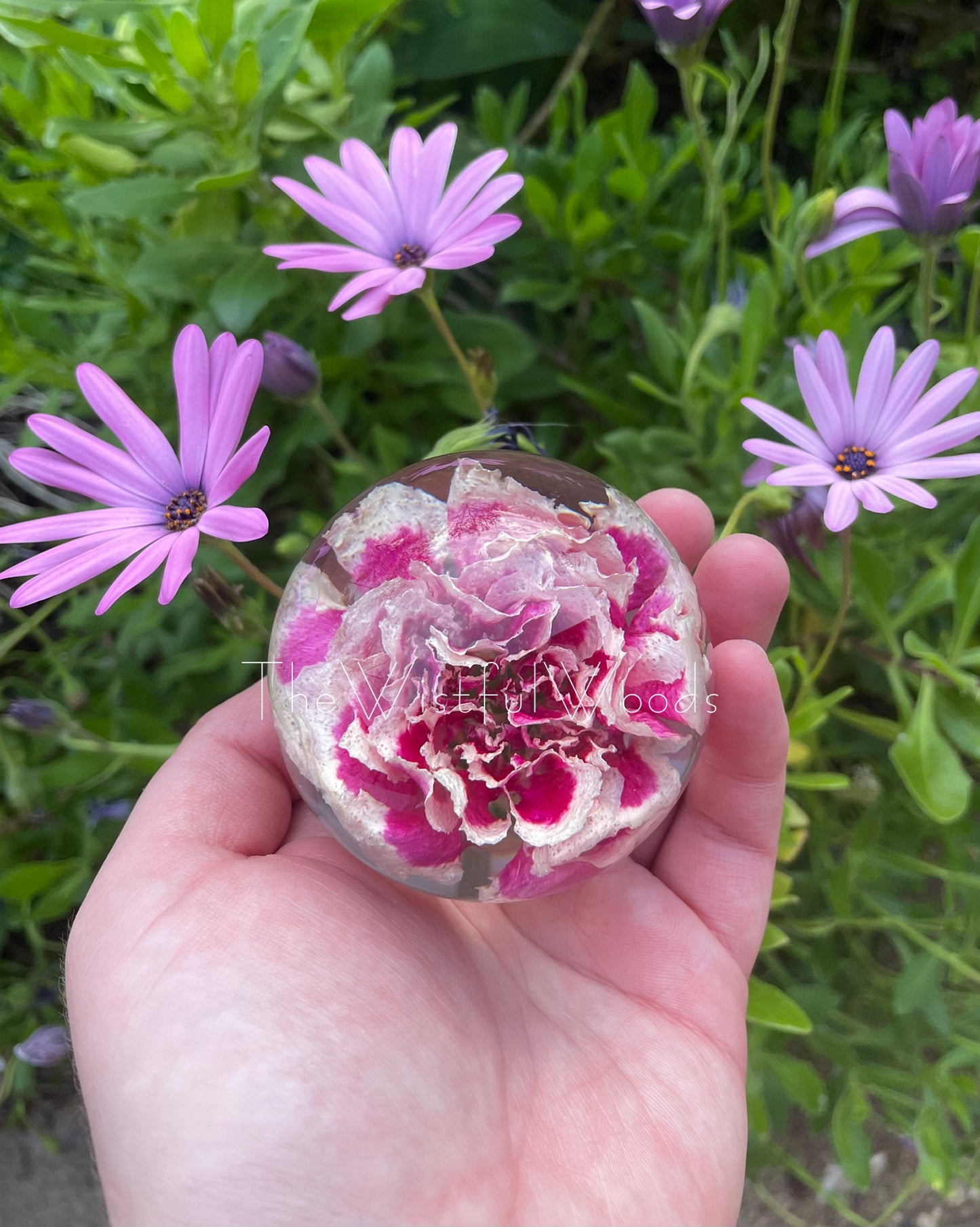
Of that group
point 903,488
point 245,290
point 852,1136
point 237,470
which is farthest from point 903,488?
point 852,1136

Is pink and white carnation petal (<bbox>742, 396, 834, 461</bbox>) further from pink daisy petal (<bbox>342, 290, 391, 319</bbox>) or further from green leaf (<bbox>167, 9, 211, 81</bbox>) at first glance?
green leaf (<bbox>167, 9, 211, 81</bbox>)

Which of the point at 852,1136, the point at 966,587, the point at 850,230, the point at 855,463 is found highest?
the point at 850,230

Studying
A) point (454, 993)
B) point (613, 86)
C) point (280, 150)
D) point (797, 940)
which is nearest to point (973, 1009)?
point (797, 940)

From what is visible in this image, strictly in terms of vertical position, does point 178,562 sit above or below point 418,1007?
above

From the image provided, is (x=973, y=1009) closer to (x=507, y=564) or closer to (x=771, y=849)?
(x=771, y=849)

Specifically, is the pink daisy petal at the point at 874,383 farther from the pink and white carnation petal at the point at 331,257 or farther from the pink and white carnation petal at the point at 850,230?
the pink and white carnation petal at the point at 331,257

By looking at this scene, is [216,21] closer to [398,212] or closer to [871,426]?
[398,212]

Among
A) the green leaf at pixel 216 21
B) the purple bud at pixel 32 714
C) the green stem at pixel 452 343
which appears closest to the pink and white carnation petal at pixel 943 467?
the green stem at pixel 452 343

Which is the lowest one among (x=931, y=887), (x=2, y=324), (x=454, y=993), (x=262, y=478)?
(x=931, y=887)
